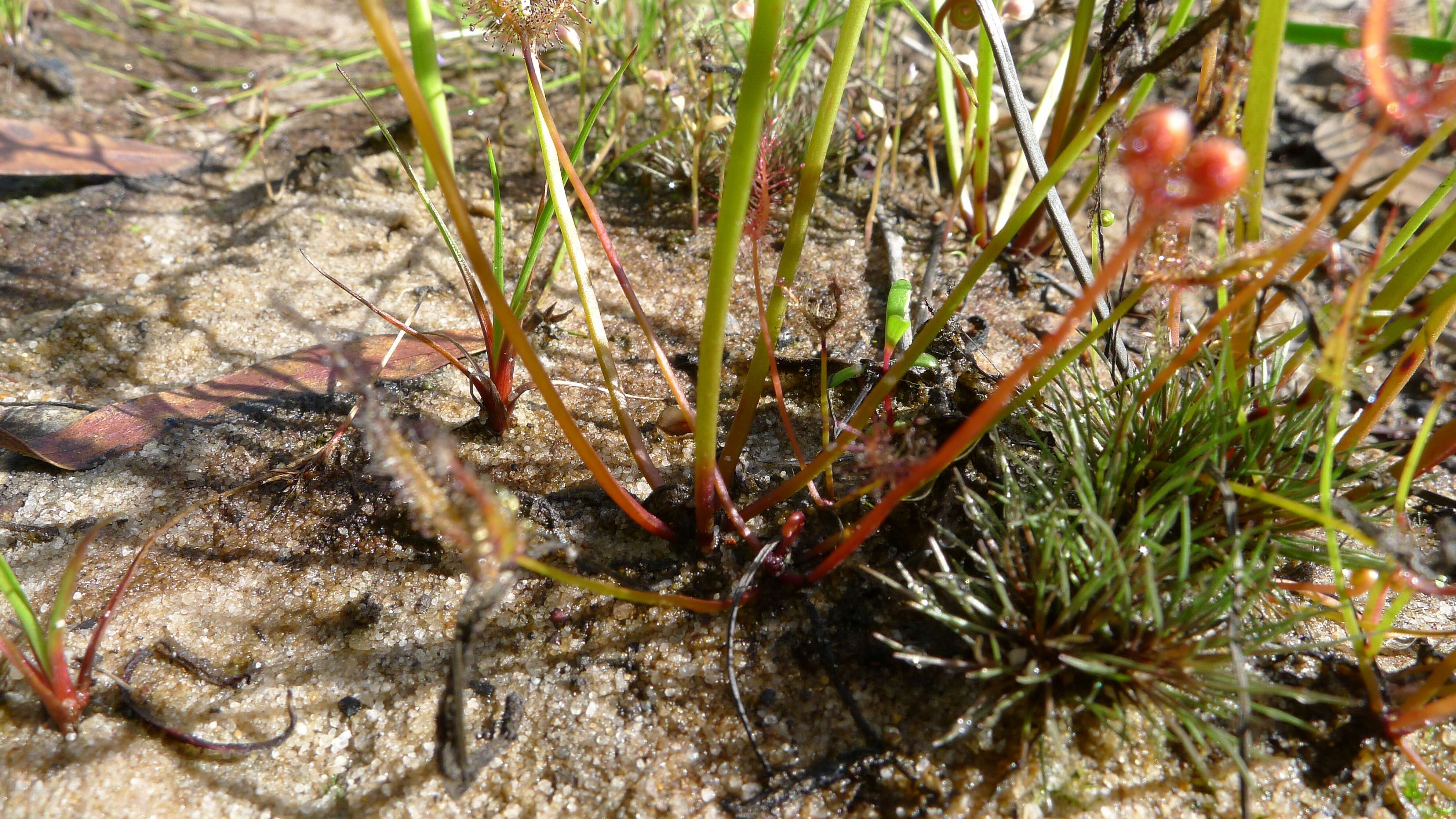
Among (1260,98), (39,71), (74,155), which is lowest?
(74,155)

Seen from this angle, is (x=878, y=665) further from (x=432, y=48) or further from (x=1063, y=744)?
(x=432, y=48)

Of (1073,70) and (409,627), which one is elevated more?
(1073,70)

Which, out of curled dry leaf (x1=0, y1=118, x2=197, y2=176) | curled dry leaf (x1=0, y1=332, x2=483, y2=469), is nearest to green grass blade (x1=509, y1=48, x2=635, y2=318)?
curled dry leaf (x1=0, y1=332, x2=483, y2=469)

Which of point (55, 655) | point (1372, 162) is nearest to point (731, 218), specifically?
point (55, 655)

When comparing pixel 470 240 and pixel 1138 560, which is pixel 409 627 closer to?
pixel 470 240

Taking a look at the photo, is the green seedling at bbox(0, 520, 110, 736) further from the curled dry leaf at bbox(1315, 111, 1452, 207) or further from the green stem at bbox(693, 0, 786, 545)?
the curled dry leaf at bbox(1315, 111, 1452, 207)

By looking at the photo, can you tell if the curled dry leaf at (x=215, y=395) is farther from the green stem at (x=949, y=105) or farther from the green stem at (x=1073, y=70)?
the green stem at (x=1073, y=70)

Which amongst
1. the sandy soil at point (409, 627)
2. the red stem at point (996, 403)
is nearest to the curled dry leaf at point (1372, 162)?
the sandy soil at point (409, 627)
